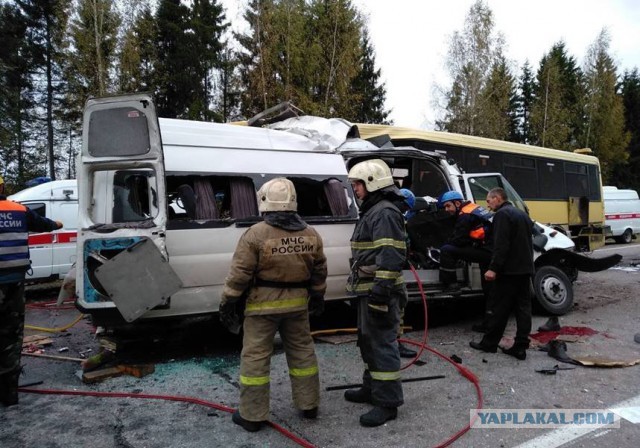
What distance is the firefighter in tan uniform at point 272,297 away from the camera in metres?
3.28

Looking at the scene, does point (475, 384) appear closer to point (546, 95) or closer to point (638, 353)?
point (638, 353)

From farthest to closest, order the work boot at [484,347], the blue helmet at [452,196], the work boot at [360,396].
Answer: the blue helmet at [452,196], the work boot at [484,347], the work boot at [360,396]

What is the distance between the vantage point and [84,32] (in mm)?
18438

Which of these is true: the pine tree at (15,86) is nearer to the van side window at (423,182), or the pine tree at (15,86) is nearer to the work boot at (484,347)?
the van side window at (423,182)

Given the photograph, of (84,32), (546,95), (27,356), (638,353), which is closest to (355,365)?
(638,353)

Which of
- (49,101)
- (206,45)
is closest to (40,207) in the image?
(49,101)

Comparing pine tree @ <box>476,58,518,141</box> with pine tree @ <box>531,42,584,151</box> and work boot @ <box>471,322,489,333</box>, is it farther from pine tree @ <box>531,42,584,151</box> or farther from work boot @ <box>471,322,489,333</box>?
work boot @ <box>471,322,489,333</box>

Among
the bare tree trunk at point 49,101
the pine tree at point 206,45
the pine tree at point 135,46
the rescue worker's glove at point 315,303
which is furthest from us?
the pine tree at point 206,45

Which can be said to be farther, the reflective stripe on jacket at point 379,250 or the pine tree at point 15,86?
the pine tree at point 15,86

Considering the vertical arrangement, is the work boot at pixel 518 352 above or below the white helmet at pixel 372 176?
below

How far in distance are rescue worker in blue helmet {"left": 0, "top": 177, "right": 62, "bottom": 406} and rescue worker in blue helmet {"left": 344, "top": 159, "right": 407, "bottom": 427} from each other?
9.39ft

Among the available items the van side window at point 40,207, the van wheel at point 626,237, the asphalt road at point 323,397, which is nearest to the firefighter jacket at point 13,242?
the asphalt road at point 323,397

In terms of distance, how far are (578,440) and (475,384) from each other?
1.01m

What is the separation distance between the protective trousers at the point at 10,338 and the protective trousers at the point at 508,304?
4.59 meters
